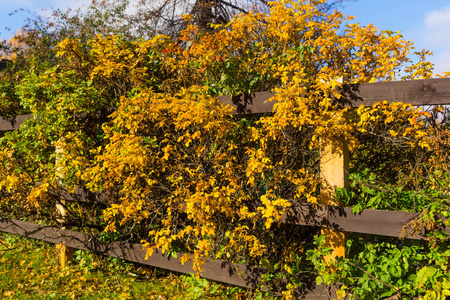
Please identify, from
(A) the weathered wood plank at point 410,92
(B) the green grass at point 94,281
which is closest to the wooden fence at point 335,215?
(A) the weathered wood plank at point 410,92

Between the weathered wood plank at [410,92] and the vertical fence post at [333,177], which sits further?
the vertical fence post at [333,177]

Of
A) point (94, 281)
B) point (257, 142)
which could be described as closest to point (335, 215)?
point (257, 142)

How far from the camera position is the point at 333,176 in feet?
12.3

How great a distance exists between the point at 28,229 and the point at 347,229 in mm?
4641

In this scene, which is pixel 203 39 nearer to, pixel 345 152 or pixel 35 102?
pixel 345 152

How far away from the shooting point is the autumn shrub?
141 inches

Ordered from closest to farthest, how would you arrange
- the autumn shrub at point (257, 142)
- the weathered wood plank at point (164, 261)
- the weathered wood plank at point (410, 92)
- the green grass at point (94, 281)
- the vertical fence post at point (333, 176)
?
the weathered wood plank at point (410, 92)
the autumn shrub at point (257, 142)
the vertical fence post at point (333, 176)
the weathered wood plank at point (164, 261)
the green grass at point (94, 281)

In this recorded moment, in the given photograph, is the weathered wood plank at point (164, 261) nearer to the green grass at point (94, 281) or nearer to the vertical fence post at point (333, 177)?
the green grass at point (94, 281)

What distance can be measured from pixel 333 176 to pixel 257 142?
811 millimetres

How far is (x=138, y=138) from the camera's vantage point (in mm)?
4082

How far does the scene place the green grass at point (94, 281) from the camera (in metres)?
4.45

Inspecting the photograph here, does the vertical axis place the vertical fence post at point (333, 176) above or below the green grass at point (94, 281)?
above

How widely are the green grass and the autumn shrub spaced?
377mm

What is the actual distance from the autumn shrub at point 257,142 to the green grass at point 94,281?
377 mm
